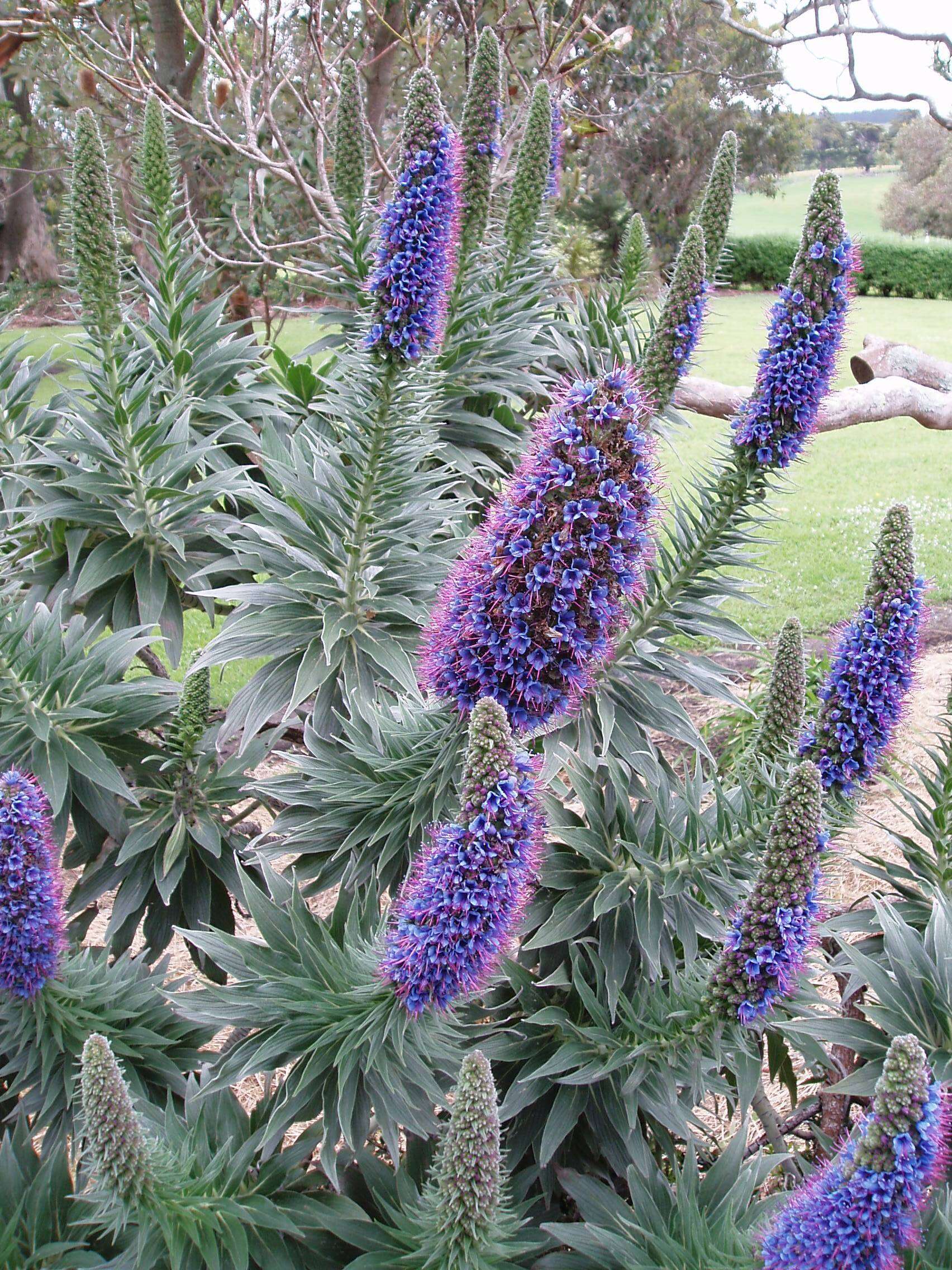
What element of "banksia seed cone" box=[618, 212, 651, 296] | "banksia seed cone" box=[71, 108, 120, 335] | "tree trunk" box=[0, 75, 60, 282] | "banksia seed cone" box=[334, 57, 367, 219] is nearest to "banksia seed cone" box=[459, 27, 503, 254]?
"banksia seed cone" box=[334, 57, 367, 219]

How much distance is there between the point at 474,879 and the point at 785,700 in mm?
857

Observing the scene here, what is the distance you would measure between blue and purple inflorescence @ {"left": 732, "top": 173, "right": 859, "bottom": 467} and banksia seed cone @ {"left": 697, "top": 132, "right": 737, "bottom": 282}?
537 mm

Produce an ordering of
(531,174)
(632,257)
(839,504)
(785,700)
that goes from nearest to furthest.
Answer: (785,700) → (531,174) → (632,257) → (839,504)

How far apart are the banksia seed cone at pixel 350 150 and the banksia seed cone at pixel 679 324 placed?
147cm

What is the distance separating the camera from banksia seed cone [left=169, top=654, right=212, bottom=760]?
2.75 meters

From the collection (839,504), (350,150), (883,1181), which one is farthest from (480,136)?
(839,504)

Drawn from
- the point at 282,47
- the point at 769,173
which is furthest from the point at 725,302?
the point at 282,47

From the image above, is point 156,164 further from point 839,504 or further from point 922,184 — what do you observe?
point 922,184

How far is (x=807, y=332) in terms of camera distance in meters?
2.21

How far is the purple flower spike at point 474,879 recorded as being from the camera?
1576 mm

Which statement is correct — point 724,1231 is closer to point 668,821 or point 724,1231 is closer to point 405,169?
point 668,821

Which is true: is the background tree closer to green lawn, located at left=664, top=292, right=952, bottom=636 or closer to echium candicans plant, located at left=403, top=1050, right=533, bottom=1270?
green lawn, located at left=664, top=292, right=952, bottom=636

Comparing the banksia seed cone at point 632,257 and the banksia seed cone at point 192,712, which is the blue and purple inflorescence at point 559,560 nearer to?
the banksia seed cone at point 192,712

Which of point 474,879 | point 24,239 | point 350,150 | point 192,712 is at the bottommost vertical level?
point 24,239
